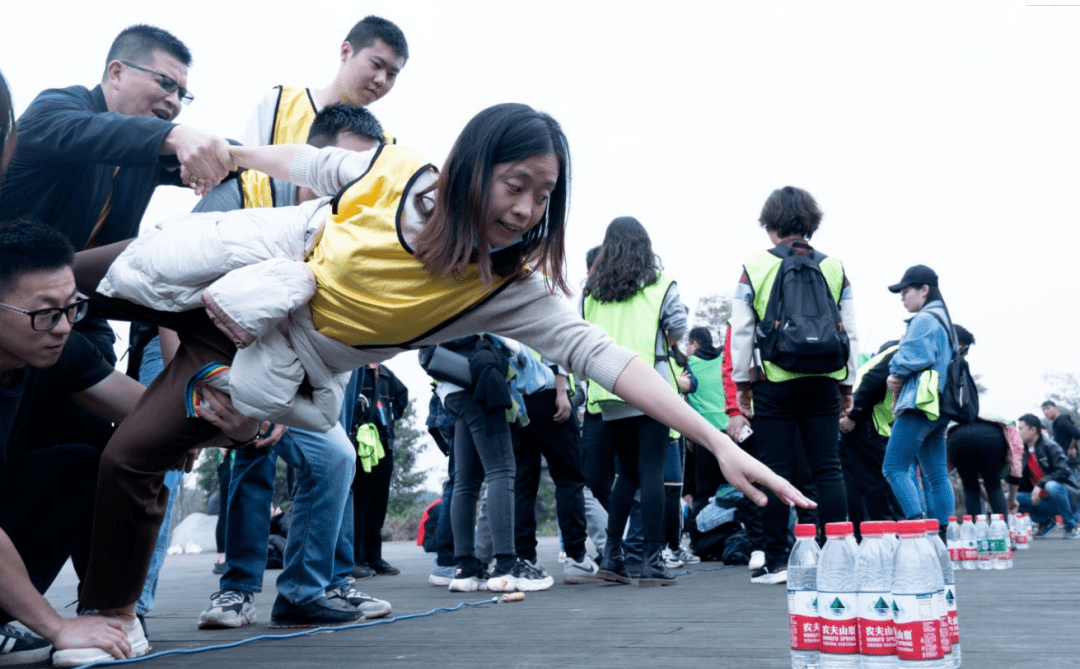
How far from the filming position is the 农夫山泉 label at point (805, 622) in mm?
2482

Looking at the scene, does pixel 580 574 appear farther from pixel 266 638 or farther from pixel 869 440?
pixel 869 440

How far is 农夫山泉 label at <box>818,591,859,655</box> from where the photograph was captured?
2.42 m

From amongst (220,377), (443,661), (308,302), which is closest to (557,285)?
(308,302)

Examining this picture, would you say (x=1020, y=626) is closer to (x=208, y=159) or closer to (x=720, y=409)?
(x=208, y=159)

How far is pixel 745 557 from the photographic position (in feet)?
24.8

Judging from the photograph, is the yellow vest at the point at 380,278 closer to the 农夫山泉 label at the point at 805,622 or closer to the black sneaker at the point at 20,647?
the 农夫山泉 label at the point at 805,622

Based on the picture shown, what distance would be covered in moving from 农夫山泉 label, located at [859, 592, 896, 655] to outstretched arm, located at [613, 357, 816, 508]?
0.97ft

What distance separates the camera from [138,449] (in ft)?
9.50

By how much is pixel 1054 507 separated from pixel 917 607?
12.5 meters

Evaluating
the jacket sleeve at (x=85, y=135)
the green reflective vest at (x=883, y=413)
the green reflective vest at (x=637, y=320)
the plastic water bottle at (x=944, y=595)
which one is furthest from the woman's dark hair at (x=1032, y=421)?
the jacket sleeve at (x=85, y=135)

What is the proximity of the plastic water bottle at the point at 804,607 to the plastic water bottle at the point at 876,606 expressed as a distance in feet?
0.38

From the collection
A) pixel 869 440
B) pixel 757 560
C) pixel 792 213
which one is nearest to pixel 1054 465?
pixel 869 440

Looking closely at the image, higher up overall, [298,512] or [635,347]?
[635,347]

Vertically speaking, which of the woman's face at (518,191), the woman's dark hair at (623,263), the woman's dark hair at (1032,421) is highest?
the woman's dark hair at (623,263)
